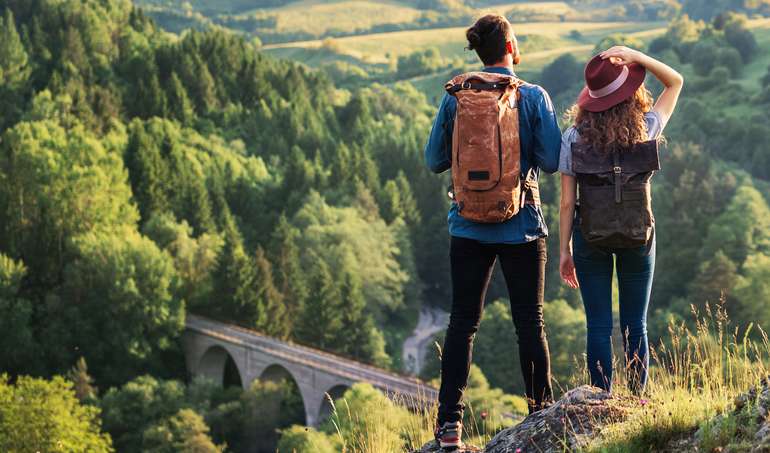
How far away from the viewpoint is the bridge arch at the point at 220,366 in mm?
60469

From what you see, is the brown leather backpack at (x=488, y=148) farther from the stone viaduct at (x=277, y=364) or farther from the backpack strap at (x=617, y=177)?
the stone viaduct at (x=277, y=364)

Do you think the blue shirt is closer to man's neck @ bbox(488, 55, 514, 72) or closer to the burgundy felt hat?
man's neck @ bbox(488, 55, 514, 72)

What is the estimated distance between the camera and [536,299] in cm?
751

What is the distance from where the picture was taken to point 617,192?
7336mm

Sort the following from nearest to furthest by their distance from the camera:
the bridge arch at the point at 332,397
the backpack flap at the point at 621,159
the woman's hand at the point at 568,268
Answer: the backpack flap at the point at 621,159 < the woman's hand at the point at 568,268 < the bridge arch at the point at 332,397

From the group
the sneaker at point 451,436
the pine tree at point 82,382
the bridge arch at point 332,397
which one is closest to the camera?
the sneaker at point 451,436

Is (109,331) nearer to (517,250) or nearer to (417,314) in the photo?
(417,314)

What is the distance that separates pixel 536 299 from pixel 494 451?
108 cm

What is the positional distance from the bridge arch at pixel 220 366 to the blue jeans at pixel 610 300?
53.5 metres

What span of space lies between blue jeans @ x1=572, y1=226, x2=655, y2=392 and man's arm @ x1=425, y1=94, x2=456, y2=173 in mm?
1061

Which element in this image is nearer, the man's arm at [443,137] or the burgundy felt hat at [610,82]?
the burgundy felt hat at [610,82]

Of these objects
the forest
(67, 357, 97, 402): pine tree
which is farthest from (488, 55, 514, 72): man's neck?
(67, 357, 97, 402): pine tree

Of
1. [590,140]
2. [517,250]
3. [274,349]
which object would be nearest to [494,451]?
[517,250]

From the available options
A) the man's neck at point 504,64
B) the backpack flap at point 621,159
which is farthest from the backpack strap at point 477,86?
the backpack flap at point 621,159
